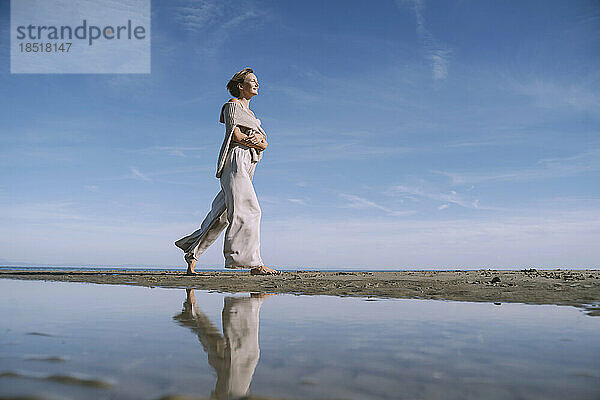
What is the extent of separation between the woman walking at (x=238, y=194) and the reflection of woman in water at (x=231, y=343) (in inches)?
168

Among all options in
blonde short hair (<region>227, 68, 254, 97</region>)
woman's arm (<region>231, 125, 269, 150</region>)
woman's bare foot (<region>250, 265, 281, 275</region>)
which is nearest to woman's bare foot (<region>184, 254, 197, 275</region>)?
woman's bare foot (<region>250, 265, 281, 275</region>)

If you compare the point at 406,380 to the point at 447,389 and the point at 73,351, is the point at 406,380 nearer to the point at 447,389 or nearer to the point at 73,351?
the point at 447,389

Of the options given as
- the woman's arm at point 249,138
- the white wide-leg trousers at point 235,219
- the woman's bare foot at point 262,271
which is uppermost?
the woman's arm at point 249,138

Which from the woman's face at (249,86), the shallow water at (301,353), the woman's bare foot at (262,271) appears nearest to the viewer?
the shallow water at (301,353)

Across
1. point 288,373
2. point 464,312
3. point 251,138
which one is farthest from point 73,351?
point 251,138

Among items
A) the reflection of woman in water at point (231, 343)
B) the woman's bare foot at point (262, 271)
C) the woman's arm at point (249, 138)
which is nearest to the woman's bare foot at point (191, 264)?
the woman's bare foot at point (262, 271)

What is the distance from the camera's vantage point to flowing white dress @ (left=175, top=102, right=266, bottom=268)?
759 cm

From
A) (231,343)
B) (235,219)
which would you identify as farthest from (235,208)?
(231,343)

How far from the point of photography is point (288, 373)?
1.45m

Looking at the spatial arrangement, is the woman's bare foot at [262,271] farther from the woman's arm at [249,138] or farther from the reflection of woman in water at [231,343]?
the reflection of woman in water at [231,343]

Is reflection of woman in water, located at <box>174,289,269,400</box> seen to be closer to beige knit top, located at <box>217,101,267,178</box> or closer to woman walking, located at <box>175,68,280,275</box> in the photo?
woman walking, located at <box>175,68,280,275</box>

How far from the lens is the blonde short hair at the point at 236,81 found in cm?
833

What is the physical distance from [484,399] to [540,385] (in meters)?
0.25

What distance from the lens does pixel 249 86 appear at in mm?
8320
